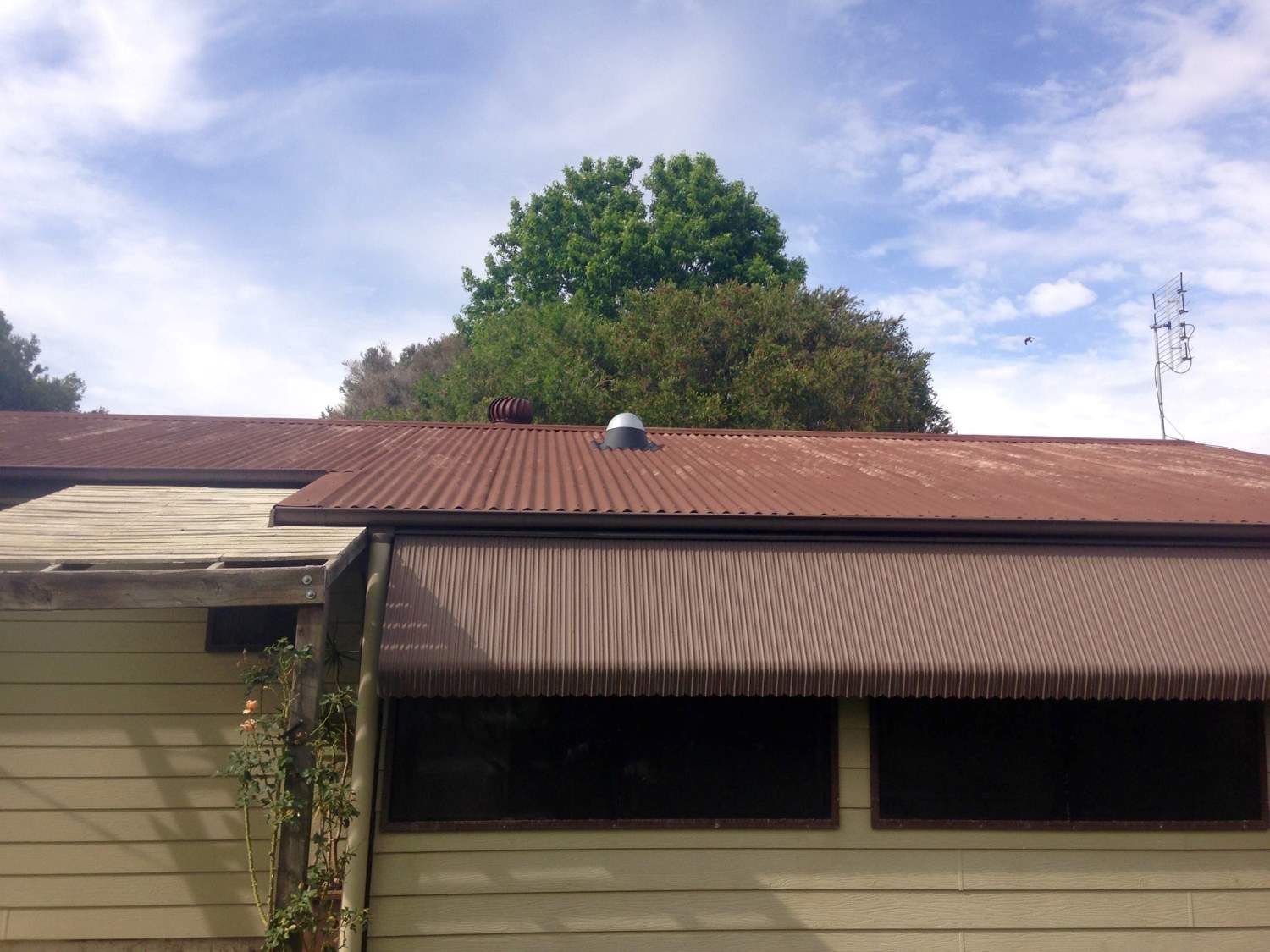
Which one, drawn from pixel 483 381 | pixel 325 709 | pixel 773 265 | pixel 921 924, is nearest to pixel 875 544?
pixel 921 924

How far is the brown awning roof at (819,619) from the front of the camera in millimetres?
5262

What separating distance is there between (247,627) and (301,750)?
→ 5.65 ft

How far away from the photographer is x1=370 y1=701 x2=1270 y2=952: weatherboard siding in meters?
5.44

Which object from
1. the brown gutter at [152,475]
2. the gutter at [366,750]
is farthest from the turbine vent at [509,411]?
the gutter at [366,750]

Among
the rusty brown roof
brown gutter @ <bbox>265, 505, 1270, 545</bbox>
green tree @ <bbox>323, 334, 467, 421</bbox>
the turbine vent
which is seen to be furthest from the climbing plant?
green tree @ <bbox>323, 334, 467, 421</bbox>

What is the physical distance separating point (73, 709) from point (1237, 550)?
7337 mm

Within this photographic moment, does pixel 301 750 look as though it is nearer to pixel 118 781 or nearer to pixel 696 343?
pixel 118 781

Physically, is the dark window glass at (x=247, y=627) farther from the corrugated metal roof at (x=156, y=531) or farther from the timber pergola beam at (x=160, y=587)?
the timber pergola beam at (x=160, y=587)

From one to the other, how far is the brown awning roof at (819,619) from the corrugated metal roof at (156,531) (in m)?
0.75

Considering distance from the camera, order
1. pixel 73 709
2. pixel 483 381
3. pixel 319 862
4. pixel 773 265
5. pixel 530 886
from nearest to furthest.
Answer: pixel 319 862
pixel 530 886
pixel 73 709
pixel 483 381
pixel 773 265

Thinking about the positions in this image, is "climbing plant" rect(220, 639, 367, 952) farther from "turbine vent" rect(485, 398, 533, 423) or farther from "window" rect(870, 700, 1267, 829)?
"turbine vent" rect(485, 398, 533, 423)

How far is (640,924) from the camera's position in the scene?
5.48m

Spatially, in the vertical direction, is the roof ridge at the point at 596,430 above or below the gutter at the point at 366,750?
above

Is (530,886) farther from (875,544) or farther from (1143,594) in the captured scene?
(1143,594)
